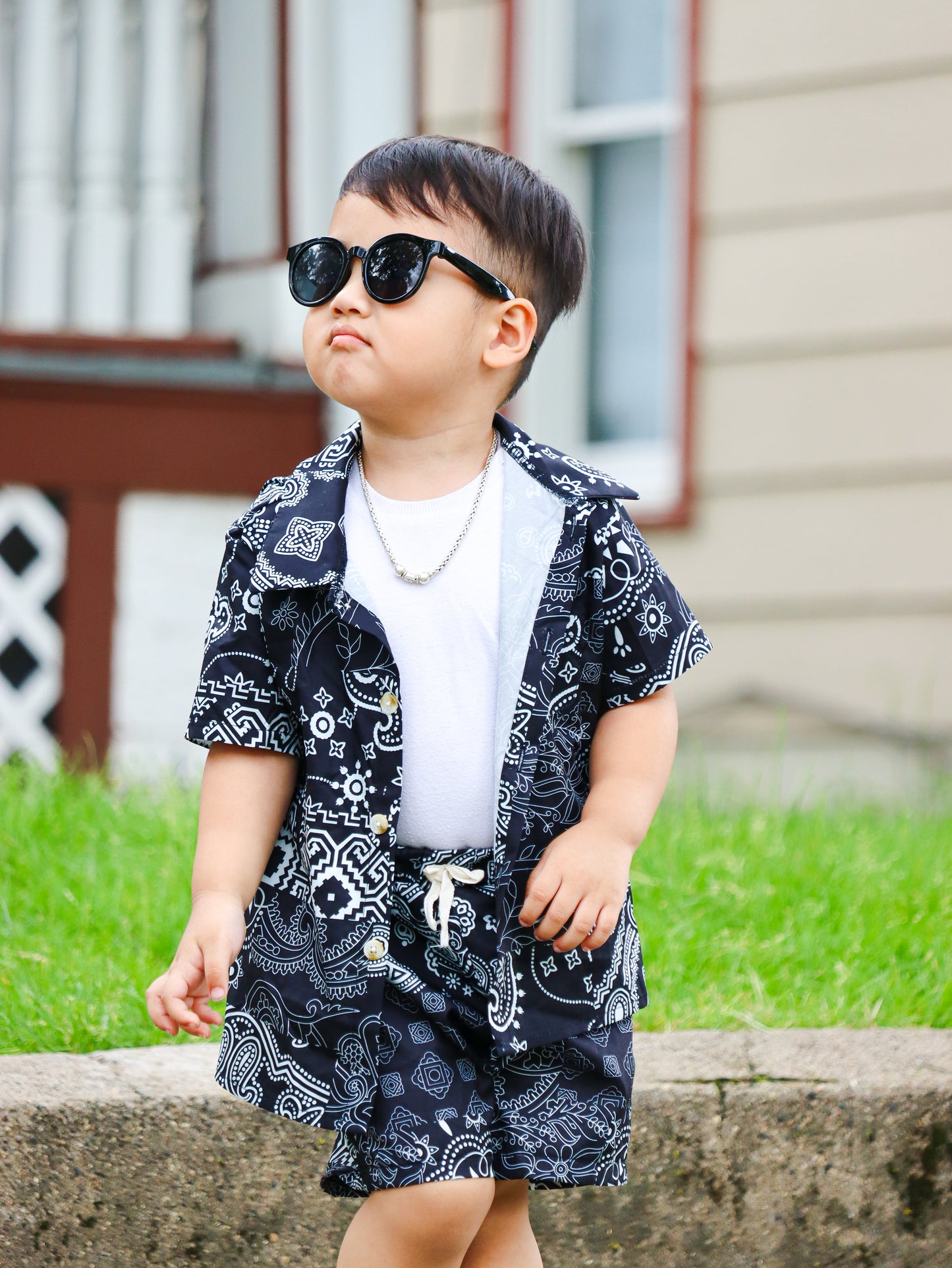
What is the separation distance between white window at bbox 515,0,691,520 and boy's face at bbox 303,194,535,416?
11.3 feet

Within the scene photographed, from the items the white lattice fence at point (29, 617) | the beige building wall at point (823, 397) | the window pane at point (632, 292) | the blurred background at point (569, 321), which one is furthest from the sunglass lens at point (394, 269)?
the window pane at point (632, 292)

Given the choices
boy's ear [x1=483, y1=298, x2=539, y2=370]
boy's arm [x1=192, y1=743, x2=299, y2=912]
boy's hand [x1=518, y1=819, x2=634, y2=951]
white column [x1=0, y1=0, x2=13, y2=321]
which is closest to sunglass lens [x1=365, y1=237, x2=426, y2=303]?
boy's ear [x1=483, y1=298, x2=539, y2=370]

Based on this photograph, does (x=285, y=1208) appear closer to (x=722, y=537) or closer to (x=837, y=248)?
(x=722, y=537)

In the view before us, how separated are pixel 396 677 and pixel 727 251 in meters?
3.66

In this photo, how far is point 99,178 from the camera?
513 centimetres

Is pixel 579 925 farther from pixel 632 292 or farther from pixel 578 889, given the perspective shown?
pixel 632 292

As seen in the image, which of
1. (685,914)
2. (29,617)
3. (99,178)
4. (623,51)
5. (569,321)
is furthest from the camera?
(623,51)

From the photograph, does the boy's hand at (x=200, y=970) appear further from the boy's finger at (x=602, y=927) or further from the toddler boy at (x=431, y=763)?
the boy's finger at (x=602, y=927)

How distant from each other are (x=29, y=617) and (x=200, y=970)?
134 inches

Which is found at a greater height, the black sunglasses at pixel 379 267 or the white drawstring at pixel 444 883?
the black sunglasses at pixel 379 267

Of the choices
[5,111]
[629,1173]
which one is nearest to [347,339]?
[629,1173]

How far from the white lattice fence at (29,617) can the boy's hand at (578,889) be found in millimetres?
3401

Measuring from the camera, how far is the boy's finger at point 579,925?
1691 millimetres

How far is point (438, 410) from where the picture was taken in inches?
73.4
